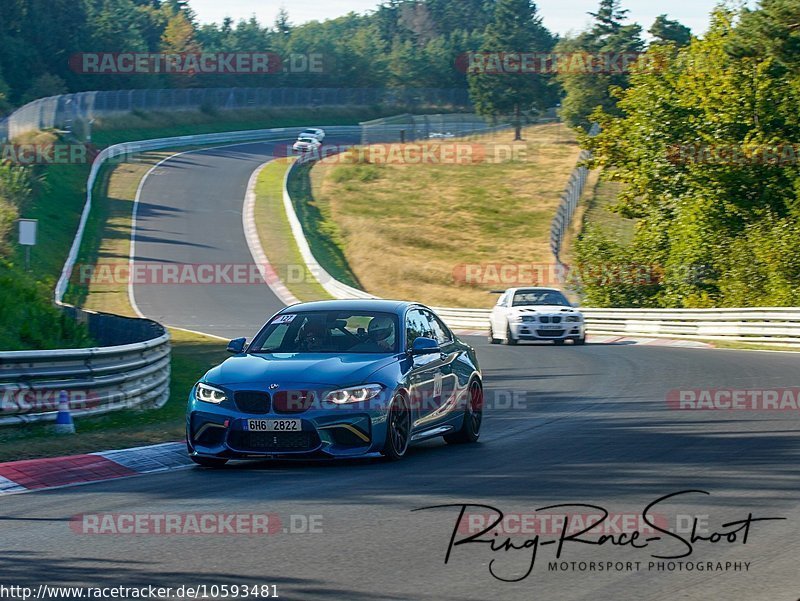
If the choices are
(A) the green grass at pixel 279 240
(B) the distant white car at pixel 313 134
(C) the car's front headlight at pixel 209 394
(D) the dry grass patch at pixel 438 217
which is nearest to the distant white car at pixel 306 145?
(B) the distant white car at pixel 313 134

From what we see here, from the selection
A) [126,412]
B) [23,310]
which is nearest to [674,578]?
[126,412]

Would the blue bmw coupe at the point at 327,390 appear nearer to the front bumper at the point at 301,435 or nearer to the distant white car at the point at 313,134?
the front bumper at the point at 301,435

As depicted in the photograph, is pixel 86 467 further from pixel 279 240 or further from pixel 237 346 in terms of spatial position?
pixel 279 240

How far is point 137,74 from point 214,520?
92050 millimetres

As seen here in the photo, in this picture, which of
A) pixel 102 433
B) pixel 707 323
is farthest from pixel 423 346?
pixel 707 323

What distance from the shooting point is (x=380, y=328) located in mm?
11352

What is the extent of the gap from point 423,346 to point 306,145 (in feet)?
235

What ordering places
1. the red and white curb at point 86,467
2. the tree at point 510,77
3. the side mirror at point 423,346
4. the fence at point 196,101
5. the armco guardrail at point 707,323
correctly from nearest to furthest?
the red and white curb at point 86,467
the side mirror at point 423,346
the armco guardrail at point 707,323
the fence at point 196,101
the tree at point 510,77

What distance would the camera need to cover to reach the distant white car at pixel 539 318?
94.9 feet

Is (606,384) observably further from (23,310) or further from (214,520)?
(214,520)

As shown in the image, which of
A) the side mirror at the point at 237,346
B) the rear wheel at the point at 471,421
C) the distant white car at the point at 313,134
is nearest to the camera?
the side mirror at the point at 237,346

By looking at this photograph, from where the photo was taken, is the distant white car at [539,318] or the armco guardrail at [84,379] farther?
the distant white car at [539,318]

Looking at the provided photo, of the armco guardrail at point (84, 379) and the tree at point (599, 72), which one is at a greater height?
the tree at point (599, 72)

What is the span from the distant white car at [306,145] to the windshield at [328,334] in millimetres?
68840
